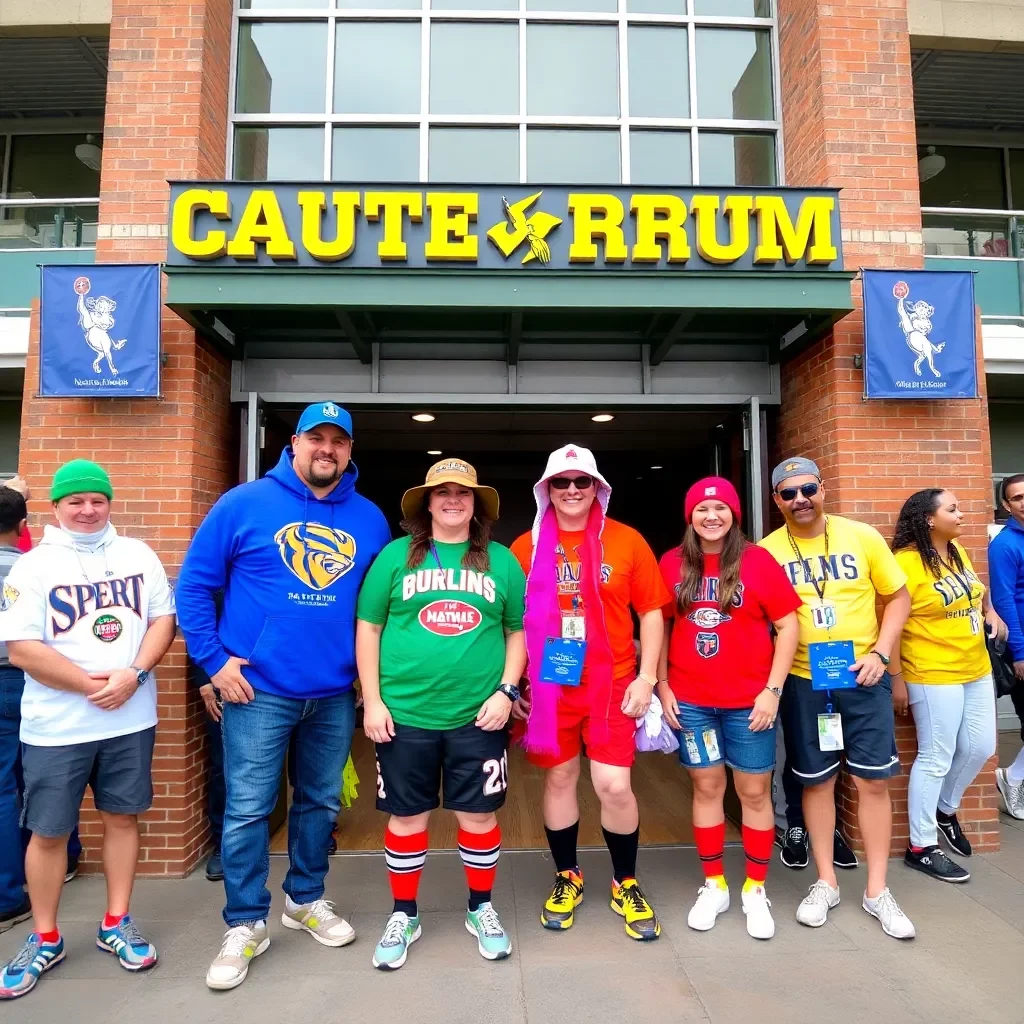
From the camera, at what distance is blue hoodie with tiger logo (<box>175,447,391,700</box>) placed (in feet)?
9.48

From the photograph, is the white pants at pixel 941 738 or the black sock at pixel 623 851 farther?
the white pants at pixel 941 738

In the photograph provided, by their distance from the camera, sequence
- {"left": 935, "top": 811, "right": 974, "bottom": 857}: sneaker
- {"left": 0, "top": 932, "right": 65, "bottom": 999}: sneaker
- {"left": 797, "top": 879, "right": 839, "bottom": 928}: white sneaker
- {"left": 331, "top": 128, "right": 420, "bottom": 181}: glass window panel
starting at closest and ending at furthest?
{"left": 0, "top": 932, "right": 65, "bottom": 999}: sneaker, {"left": 797, "top": 879, "right": 839, "bottom": 928}: white sneaker, {"left": 935, "top": 811, "right": 974, "bottom": 857}: sneaker, {"left": 331, "top": 128, "right": 420, "bottom": 181}: glass window panel

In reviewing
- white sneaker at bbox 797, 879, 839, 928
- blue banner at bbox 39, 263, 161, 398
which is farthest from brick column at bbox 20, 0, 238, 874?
white sneaker at bbox 797, 879, 839, 928

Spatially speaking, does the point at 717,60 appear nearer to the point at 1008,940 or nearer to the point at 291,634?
the point at 291,634


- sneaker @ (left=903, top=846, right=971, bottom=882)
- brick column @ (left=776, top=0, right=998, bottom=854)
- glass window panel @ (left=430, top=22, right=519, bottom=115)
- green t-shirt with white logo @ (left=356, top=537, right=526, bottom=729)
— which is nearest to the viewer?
green t-shirt with white logo @ (left=356, top=537, right=526, bottom=729)

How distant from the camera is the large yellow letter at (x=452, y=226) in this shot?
380 cm

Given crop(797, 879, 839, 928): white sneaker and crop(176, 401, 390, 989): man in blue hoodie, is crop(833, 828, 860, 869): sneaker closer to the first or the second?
crop(797, 879, 839, 928): white sneaker

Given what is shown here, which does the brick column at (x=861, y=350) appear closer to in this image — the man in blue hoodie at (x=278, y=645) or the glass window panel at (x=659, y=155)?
the glass window panel at (x=659, y=155)

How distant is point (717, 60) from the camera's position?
5.18 meters

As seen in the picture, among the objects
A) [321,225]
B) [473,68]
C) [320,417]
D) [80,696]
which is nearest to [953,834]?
[320,417]

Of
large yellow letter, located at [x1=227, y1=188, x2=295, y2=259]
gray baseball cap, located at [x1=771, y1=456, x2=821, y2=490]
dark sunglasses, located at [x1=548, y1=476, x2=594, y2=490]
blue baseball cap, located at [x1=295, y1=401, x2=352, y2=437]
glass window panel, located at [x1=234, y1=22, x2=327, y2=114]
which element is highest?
glass window panel, located at [x1=234, y1=22, x2=327, y2=114]

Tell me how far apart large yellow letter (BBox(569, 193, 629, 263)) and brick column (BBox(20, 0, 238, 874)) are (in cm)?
230

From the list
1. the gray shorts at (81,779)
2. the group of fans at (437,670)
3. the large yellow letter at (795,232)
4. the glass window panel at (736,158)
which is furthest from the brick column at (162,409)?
the glass window panel at (736,158)

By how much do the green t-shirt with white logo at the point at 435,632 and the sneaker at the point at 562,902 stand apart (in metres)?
1.06
